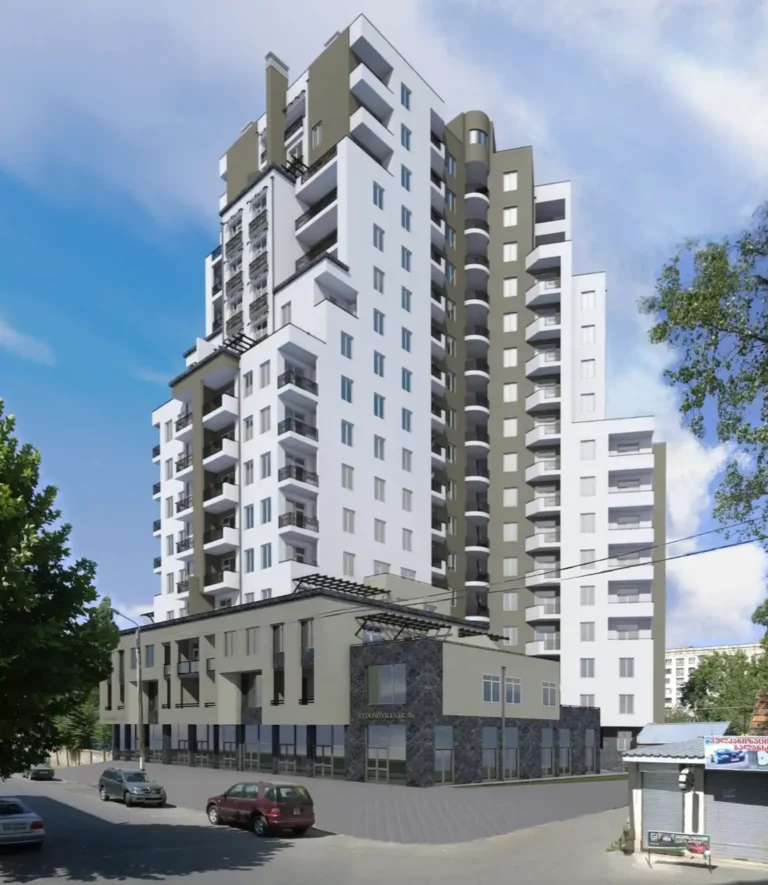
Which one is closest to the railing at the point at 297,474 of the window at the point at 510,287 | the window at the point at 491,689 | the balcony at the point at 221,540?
the balcony at the point at 221,540

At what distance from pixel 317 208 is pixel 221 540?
28286 mm

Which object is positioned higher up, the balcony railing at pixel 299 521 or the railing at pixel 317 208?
the railing at pixel 317 208

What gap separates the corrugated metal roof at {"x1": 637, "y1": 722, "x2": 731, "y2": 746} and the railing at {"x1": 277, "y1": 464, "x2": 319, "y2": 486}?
35616 mm

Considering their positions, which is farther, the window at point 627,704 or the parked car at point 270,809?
the window at point 627,704

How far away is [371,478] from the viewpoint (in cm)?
6800

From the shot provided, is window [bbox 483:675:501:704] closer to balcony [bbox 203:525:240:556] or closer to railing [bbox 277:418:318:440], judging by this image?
railing [bbox 277:418:318:440]

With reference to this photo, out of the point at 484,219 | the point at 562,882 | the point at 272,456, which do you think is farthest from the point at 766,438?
the point at 484,219

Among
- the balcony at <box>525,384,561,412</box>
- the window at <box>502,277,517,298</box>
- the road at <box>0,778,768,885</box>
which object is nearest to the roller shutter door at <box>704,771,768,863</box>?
the road at <box>0,778,768,885</box>

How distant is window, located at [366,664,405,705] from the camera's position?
2082 inches

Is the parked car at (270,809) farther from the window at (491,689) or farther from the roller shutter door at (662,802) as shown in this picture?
the window at (491,689)

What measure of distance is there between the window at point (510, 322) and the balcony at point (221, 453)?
33433 mm

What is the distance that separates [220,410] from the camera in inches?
2709

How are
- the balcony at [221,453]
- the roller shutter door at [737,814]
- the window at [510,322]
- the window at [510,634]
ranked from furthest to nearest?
the window at [510,322]
the window at [510,634]
the balcony at [221,453]
the roller shutter door at [737,814]

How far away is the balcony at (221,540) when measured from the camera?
66625mm
